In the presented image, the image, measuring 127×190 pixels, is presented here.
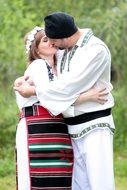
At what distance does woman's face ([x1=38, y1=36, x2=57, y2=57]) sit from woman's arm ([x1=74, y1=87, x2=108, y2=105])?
384 millimetres

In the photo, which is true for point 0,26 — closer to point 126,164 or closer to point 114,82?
point 114,82

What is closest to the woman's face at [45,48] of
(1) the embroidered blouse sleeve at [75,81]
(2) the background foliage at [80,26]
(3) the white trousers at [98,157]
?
(1) the embroidered blouse sleeve at [75,81]

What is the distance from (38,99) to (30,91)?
0.24ft

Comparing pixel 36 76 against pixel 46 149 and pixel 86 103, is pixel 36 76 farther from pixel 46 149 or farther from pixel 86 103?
pixel 46 149

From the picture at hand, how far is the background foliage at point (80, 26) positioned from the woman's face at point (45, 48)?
3527 mm

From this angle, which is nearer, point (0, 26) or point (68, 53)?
point (68, 53)

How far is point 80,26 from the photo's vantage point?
8.35m

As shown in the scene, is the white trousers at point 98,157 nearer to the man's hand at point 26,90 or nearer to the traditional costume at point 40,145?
the traditional costume at point 40,145

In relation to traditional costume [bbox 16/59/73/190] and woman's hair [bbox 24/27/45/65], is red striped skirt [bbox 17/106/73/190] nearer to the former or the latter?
traditional costume [bbox 16/59/73/190]

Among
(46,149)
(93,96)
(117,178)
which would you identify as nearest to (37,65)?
(93,96)

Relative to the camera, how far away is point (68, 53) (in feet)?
14.2

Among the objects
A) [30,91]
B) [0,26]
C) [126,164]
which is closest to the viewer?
[30,91]

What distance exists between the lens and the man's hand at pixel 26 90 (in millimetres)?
4234

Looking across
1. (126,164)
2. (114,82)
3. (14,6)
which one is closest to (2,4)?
(14,6)
